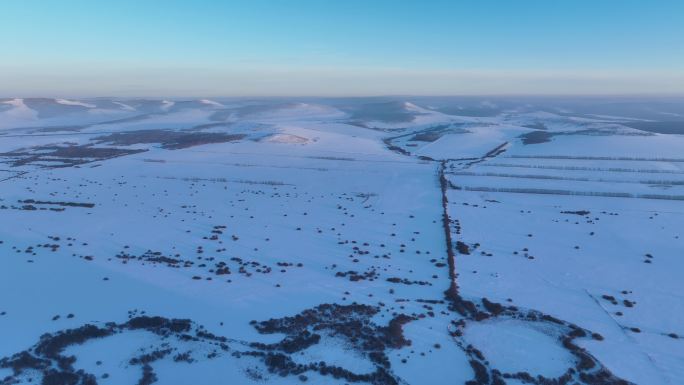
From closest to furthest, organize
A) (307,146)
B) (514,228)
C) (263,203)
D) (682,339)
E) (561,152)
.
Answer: (682,339) → (514,228) → (263,203) → (561,152) → (307,146)

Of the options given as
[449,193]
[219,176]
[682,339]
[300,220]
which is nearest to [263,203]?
[300,220]

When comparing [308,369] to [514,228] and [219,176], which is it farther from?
[219,176]

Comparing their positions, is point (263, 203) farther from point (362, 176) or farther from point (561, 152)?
point (561, 152)

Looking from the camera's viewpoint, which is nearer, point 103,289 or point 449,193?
point 103,289

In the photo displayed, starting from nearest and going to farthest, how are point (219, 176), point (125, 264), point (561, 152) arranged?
1. point (125, 264)
2. point (219, 176)
3. point (561, 152)

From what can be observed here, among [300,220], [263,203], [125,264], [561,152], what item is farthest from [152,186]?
[561,152]

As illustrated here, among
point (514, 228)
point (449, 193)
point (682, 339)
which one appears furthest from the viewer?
point (449, 193)
